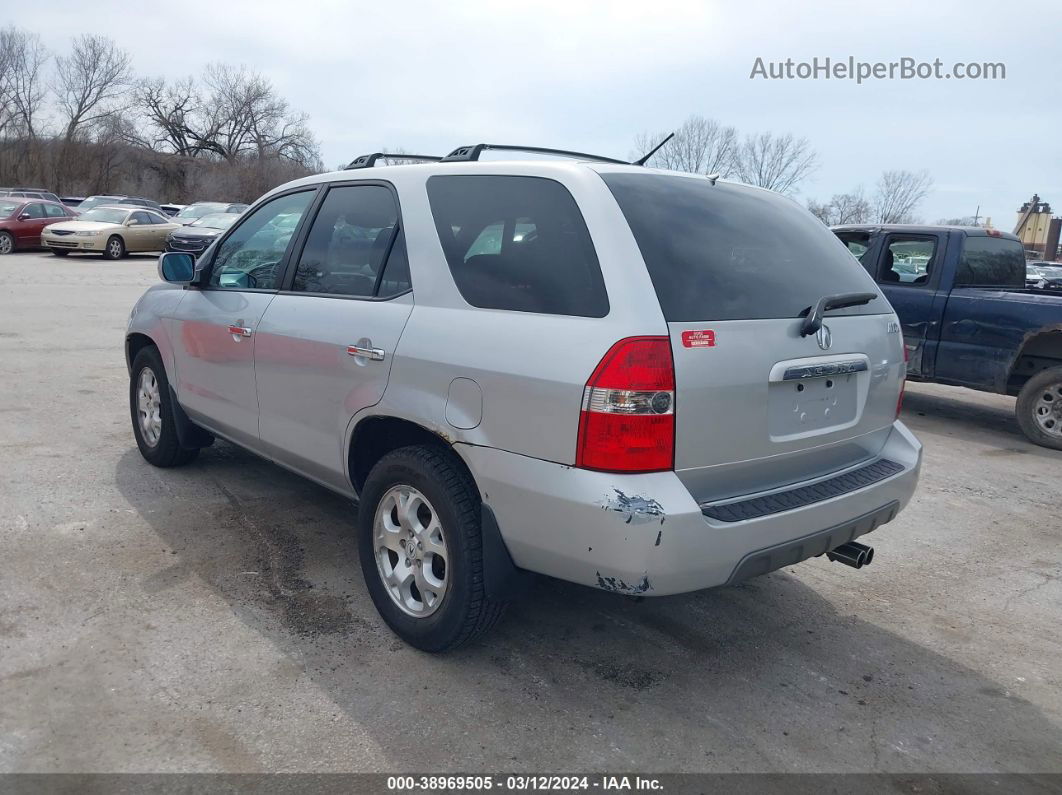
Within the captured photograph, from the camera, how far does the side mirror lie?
4785mm

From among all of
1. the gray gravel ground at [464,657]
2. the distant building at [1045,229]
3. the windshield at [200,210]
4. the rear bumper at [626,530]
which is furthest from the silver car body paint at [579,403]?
the distant building at [1045,229]

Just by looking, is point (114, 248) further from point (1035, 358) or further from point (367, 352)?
point (367, 352)

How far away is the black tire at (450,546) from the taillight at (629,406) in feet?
1.90

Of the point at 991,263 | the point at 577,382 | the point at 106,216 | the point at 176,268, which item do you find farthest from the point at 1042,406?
the point at 106,216

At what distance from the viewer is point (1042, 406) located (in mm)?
7414

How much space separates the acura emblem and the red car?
25.0m

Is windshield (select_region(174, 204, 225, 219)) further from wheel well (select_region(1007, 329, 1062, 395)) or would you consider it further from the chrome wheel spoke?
the chrome wheel spoke

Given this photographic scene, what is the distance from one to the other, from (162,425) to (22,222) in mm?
21740

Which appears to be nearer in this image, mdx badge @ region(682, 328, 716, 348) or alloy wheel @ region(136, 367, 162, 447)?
mdx badge @ region(682, 328, 716, 348)

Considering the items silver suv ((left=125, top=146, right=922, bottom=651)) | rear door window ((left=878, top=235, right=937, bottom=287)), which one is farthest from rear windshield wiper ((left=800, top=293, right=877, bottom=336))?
rear door window ((left=878, top=235, right=937, bottom=287))

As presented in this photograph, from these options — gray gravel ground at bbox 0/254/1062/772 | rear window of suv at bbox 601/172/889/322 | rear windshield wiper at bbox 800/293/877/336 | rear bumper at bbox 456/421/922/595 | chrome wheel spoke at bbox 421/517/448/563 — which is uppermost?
rear window of suv at bbox 601/172/889/322

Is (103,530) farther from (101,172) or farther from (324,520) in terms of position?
(101,172)

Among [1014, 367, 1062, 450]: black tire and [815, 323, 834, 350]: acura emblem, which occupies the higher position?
[815, 323, 834, 350]: acura emblem

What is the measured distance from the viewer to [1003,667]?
135 inches
